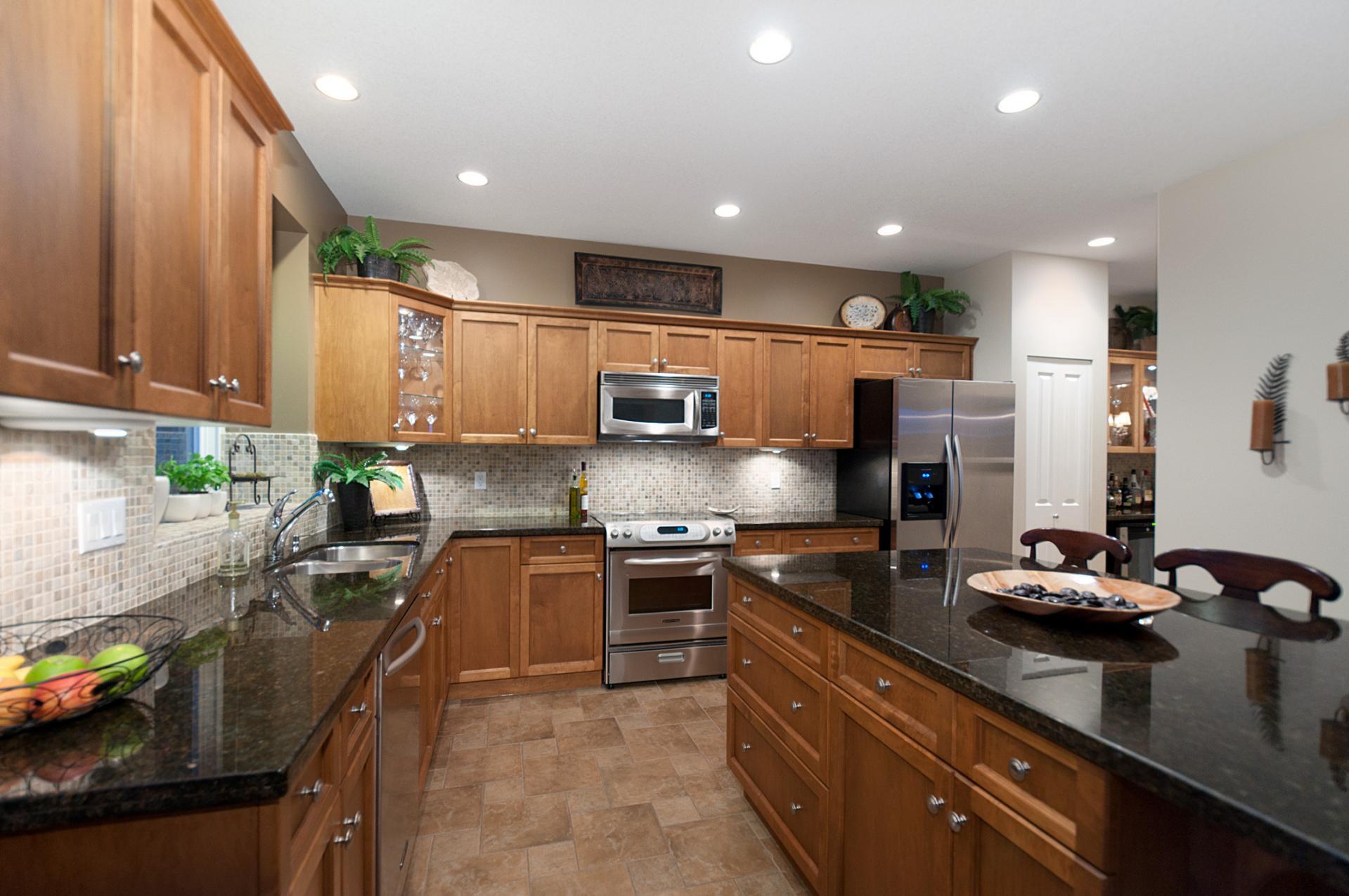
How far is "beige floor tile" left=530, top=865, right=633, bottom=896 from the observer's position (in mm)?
1920

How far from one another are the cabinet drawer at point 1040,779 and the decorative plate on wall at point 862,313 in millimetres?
3662

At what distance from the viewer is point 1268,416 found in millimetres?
2717

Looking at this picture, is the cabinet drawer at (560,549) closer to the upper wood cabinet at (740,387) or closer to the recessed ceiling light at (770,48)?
the upper wood cabinet at (740,387)

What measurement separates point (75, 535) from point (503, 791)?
1.73 meters

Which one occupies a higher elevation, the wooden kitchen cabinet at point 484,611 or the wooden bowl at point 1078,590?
the wooden bowl at point 1078,590

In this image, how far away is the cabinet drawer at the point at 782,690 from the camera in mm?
1771

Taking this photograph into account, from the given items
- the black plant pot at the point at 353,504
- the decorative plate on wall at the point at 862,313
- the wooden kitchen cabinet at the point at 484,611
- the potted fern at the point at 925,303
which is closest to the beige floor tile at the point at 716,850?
the wooden kitchen cabinet at the point at 484,611

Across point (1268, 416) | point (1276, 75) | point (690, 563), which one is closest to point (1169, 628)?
point (1268, 416)

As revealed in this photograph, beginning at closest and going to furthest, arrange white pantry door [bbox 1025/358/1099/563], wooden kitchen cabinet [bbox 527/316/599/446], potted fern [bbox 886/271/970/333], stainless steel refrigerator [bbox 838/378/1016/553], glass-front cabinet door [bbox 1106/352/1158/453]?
wooden kitchen cabinet [bbox 527/316/599/446] → stainless steel refrigerator [bbox 838/378/1016/553] → white pantry door [bbox 1025/358/1099/563] → potted fern [bbox 886/271/970/333] → glass-front cabinet door [bbox 1106/352/1158/453]

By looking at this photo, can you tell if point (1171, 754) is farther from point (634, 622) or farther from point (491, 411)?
point (491, 411)

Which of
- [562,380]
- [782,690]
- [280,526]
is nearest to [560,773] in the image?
[782,690]

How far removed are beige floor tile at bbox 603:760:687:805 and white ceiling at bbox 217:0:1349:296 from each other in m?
2.73

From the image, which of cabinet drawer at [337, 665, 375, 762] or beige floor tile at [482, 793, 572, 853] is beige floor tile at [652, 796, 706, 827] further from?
cabinet drawer at [337, 665, 375, 762]

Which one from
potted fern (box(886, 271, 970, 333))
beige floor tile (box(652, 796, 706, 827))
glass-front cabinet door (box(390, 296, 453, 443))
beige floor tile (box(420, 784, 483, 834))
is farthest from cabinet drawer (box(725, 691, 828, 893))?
potted fern (box(886, 271, 970, 333))
